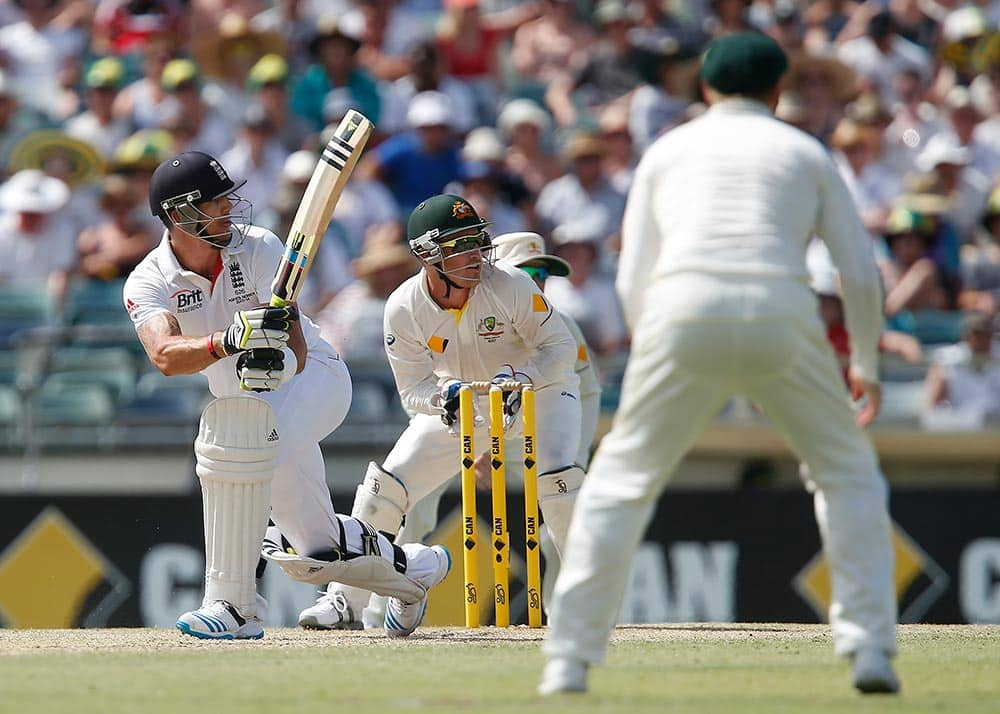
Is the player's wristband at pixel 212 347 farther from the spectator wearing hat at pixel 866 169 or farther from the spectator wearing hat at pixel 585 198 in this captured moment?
the spectator wearing hat at pixel 866 169

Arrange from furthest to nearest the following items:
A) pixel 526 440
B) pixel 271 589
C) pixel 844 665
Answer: pixel 271 589
pixel 526 440
pixel 844 665

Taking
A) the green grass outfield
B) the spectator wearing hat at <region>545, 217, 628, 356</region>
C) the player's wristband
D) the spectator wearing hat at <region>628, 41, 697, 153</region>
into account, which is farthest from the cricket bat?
the spectator wearing hat at <region>628, 41, 697, 153</region>

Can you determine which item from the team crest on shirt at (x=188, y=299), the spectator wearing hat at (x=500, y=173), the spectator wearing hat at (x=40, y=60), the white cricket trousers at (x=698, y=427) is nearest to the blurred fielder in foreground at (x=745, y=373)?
the white cricket trousers at (x=698, y=427)

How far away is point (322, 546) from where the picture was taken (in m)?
6.27

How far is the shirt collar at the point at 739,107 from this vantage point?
15.0ft

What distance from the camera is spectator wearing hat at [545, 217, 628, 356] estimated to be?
1018cm

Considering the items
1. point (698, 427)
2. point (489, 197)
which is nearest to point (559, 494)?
point (698, 427)

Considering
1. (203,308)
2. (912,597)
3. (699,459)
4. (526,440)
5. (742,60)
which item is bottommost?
(912,597)

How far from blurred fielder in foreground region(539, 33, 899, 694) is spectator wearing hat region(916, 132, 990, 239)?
7.12 metres

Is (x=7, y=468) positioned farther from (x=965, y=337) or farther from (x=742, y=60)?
(x=742, y=60)

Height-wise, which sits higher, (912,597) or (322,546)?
(322,546)

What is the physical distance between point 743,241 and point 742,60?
0.53 m

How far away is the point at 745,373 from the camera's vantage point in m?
4.31

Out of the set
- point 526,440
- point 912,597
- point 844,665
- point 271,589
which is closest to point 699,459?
point 912,597
